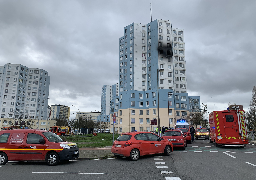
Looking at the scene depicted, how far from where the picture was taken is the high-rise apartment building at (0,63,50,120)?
79.7m

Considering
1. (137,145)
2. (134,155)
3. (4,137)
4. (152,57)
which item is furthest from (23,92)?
(134,155)

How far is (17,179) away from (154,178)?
4.71 m

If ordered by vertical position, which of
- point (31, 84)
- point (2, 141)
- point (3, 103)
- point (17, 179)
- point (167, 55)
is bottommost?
point (17, 179)

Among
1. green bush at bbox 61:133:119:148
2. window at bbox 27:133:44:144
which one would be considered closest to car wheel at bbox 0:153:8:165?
window at bbox 27:133:44:144

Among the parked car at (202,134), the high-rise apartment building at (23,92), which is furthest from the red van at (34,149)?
the high-rise apartment building at (23,92)

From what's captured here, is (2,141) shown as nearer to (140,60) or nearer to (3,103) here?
(140,60)

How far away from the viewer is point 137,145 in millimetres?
11625

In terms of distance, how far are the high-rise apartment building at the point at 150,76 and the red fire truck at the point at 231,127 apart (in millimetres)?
44326

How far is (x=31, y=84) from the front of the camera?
8781 cm

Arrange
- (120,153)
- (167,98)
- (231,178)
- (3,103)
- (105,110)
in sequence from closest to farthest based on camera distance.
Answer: (231,178)
(120,153)
(167,98)
(3,103)
(105,110)

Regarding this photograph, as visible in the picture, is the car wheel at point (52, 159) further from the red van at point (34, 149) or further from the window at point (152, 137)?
the window at point (152, 137)

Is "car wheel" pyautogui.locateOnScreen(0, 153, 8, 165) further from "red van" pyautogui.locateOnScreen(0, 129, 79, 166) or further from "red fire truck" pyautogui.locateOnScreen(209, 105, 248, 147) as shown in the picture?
"red fire truck" pyautogui.locateOnScreen(209, 105, 248, 147)

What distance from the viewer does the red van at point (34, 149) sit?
10.1 metres

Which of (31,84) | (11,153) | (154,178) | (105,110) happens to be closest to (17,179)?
(11,153)
